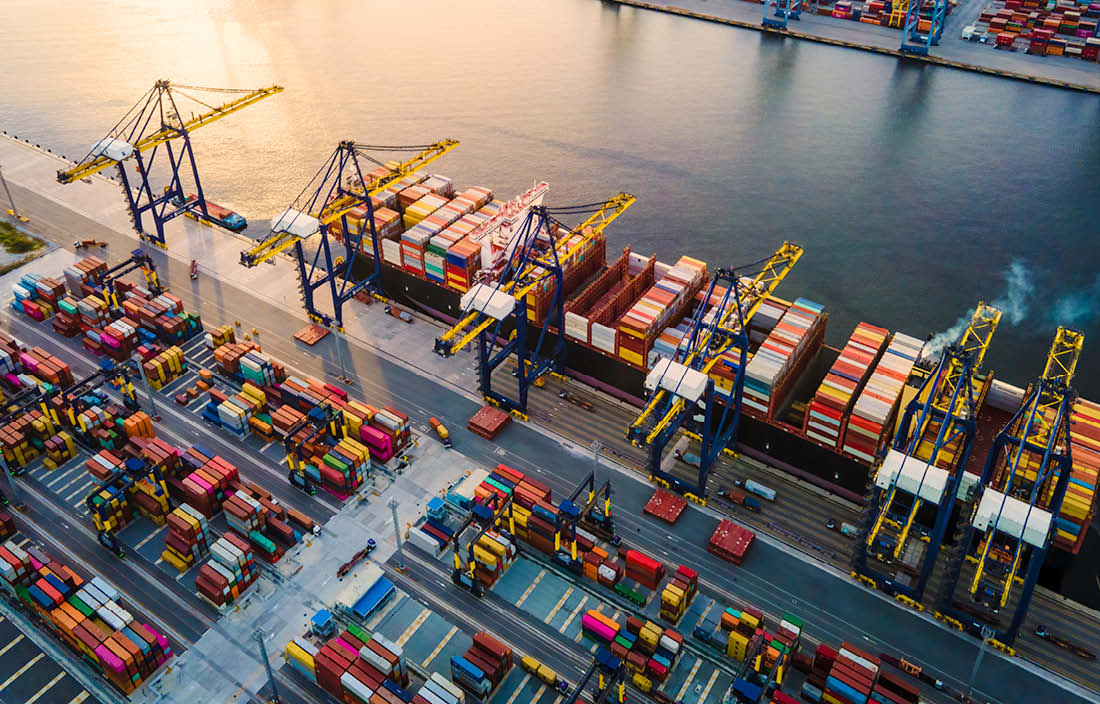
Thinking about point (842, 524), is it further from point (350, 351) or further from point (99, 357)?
point (99, 357)

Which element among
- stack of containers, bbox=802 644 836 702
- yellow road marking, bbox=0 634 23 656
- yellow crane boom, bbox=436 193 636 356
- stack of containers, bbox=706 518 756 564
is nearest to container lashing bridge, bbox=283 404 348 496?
yellow crane boom, bbox=436 193 636 356

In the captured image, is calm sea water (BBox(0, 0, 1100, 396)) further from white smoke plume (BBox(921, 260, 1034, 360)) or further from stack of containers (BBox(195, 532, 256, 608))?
stack of containers (BBox(195, 532, 256, 608))

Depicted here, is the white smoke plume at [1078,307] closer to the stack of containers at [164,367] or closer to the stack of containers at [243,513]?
the stack of containers at [243,513]

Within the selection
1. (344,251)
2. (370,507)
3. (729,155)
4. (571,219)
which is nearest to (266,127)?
(344,251)

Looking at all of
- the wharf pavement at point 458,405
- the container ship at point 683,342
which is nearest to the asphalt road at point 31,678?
the wharf pavement at point 458,405

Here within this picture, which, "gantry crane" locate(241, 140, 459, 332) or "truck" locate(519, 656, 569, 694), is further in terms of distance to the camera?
"gantry crane" locate(241, 140, 459, 332)

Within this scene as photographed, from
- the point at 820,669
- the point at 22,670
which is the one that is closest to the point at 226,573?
the point at 22,670

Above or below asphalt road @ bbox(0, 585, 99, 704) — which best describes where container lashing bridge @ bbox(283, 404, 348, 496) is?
above
